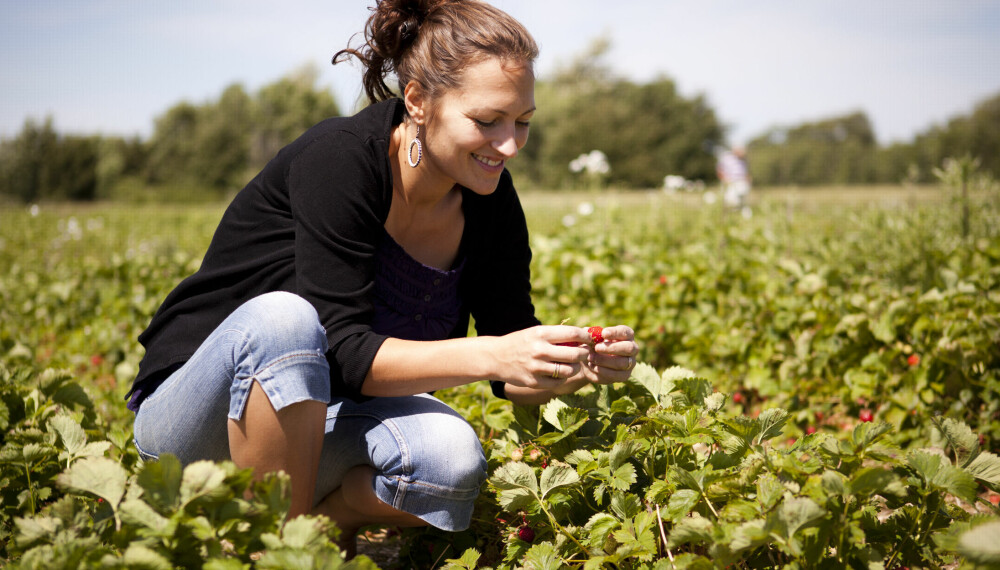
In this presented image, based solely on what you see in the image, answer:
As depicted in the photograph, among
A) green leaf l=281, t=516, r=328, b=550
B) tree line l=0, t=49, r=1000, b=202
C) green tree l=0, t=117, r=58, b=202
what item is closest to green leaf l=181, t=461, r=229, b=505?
green leaf l=281, t=516, r=328, b=550

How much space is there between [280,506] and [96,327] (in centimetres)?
381

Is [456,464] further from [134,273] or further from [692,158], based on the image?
[692,158]

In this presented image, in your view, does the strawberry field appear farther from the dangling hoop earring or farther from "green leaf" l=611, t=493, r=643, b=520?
the dangling hoop earring

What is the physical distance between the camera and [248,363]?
1.41 meters

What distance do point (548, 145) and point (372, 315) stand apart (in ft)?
132

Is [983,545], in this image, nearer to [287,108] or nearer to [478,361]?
[478,361]

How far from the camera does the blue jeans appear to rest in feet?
4.62

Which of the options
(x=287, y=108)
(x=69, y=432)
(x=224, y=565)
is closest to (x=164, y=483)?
(x=224, y=565)

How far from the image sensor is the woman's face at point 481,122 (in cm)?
162

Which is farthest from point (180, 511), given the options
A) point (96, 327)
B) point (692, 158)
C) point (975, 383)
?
point (692, 158)

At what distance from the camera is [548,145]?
40812mm

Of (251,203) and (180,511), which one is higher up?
(251,203)

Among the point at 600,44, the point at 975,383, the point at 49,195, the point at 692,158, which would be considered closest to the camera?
the point at 975,383

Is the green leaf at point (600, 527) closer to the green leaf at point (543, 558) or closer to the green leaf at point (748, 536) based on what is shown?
the green leaf at point (543, 558)
